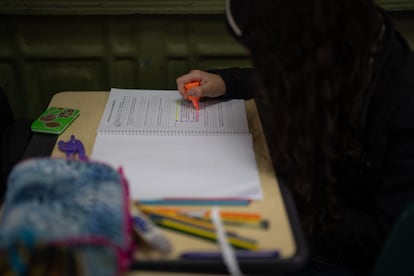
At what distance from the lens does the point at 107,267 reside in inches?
20.5

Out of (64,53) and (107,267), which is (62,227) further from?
(64,53)

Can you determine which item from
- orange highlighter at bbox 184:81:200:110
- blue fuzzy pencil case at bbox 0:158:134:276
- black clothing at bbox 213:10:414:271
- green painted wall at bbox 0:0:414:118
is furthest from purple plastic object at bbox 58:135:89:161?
green painted wall at bbox 0:0:414:118

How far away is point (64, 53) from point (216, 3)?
539 mm

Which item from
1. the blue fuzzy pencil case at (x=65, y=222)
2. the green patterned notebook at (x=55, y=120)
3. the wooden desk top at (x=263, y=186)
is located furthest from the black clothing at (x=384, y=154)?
the green patterned notebook at (x=55, y=120)

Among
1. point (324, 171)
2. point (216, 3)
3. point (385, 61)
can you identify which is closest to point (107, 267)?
point (324, 171)

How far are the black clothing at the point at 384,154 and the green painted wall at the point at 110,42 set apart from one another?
70 cm

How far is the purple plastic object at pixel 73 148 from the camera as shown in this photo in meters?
0.82

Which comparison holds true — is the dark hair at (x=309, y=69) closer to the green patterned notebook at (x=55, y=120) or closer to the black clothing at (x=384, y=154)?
the black clothing at (x=384, y=154)

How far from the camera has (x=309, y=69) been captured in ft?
2.27

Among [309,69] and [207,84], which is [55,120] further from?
[309,69]

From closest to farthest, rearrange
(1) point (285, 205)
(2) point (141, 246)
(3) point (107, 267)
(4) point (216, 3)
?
(3) point (107, 267) < (2) point (141, 246) < (1) point (285, 205) < (4) point (216, 3)

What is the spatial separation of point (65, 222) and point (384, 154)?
58 cm

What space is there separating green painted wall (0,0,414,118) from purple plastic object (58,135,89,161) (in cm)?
67

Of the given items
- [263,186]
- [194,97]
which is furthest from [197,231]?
[194,97]
